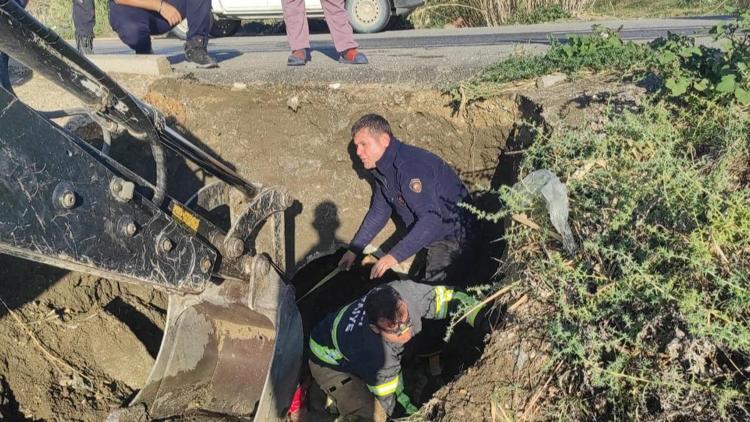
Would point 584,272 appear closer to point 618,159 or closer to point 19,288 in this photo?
point 618,159

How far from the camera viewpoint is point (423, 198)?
190 inches

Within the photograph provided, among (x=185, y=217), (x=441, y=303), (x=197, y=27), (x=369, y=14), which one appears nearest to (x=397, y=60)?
(x=197, y=27)

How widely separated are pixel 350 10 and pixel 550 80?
722 cm

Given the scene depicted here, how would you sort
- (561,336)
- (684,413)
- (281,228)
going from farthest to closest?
1. (281,228)
2. (561,336)
3. (684,413)

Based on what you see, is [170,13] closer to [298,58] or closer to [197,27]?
[197,27]

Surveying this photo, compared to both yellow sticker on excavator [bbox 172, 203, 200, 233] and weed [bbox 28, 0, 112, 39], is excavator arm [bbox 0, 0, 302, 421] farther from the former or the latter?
weed [bbox 28, 0, 112, 39]

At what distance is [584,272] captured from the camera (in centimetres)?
299

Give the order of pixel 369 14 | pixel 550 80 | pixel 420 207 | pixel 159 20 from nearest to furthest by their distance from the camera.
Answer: pixel 420 207 < pixel 550 80 < pixel 159 20 < pixel 369 14

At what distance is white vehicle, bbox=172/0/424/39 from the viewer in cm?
A: 1148

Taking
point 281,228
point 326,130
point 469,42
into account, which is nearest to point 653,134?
point 281,228

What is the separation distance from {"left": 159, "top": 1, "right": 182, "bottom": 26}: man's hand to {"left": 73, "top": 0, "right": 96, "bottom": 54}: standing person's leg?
163 centimetres

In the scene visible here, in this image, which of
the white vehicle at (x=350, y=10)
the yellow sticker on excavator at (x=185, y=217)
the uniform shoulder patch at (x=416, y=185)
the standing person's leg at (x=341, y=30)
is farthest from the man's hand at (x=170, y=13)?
the white vehicle at (x=350, y=10)

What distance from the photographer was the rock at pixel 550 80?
4980 mm

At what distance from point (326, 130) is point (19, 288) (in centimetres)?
267
